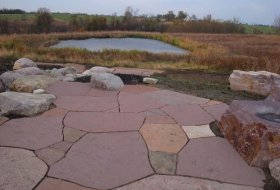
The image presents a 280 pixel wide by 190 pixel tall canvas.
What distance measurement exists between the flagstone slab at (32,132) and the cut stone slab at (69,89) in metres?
1.05

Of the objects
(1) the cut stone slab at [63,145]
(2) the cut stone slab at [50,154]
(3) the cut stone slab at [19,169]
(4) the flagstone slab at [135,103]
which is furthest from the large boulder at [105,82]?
(3) the cut stone slab at [19,169]

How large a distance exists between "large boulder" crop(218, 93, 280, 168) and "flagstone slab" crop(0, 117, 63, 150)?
1.74m

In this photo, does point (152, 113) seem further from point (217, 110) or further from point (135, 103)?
point (217, 110)

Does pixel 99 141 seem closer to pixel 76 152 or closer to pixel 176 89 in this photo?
pixel 76 152

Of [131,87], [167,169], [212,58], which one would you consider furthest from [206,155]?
[212,58]

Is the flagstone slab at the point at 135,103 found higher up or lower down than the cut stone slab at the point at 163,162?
higher up

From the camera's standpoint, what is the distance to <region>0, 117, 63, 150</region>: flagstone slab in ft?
7.52

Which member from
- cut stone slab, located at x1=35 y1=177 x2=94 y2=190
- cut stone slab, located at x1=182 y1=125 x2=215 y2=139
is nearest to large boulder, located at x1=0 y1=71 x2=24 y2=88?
cut stone slab, located at x1=35 y1=177 x2=94 y2=190

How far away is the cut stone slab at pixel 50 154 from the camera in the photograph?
205cm

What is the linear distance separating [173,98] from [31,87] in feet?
7.51

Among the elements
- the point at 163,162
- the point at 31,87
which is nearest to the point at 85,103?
the point at 31,87

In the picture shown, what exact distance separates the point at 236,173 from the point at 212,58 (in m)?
7.04

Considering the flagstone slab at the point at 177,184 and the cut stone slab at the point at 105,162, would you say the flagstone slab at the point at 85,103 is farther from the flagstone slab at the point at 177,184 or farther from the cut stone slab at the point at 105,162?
the flagstone slab at the point at 177,184

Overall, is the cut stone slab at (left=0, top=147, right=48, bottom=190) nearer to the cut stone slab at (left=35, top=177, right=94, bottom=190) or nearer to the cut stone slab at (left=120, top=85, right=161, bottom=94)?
the cut stone slab at (left=35, top=177, right=94, bottom=190)
